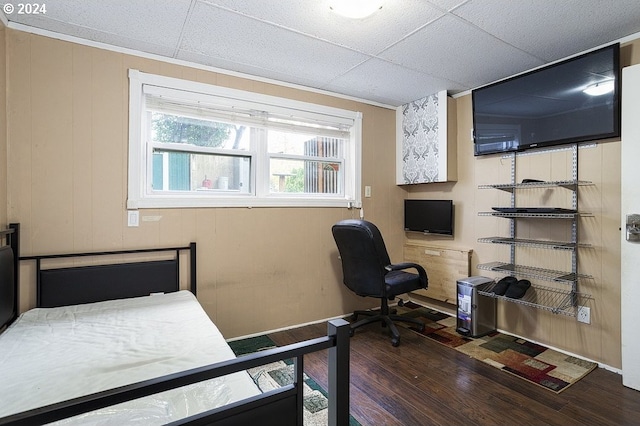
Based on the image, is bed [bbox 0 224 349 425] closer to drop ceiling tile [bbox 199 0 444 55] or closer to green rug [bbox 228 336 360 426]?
green rug [bbox 228 336 360 426]

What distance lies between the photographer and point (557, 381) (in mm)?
2135

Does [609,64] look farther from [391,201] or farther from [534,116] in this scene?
A: [391,201]

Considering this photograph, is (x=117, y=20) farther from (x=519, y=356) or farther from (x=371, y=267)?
(x=519, y=356)

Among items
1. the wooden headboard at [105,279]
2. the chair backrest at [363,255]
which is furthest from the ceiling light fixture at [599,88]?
the wooden headboard at [105,279]

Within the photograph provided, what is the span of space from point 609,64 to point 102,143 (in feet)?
12.1

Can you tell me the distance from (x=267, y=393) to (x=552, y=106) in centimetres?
295

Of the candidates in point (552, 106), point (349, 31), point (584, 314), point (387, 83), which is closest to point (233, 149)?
point (349, 31)

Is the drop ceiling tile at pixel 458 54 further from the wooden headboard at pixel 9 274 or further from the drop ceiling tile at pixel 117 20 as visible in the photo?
the wooden headboard at pixel 9 274

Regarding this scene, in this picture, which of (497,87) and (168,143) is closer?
(168,143)

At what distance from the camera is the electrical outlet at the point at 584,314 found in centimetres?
243

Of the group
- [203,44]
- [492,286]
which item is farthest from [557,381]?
[203,44]

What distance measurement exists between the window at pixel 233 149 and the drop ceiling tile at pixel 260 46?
13.2 inches

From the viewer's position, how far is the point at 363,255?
2.71 meters

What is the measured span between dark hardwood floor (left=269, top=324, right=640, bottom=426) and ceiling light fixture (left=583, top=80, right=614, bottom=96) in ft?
6.62
